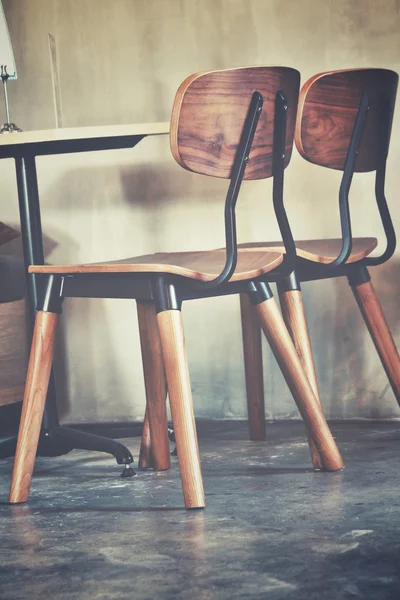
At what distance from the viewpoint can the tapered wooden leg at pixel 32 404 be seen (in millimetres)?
2143

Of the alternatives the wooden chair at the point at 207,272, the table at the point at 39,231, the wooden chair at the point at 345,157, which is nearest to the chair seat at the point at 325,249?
the wooden chair at the point at 345,157

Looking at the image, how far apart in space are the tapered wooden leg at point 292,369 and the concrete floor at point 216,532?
0.38 feet

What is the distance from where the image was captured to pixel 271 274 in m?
A: 2.29

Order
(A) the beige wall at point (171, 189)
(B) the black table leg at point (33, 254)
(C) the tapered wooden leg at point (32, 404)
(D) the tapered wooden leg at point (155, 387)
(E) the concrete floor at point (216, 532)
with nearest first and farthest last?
1. (E) the concrete floor at point (216, 532)
2. (C) the tapered wooden leg at point (32, 404)
3. (D) the tapered wooden leg at point (155, 387)
4. (B) the black table leg at point (33, 254)
5. (A) the beige wall at point (171, 189)

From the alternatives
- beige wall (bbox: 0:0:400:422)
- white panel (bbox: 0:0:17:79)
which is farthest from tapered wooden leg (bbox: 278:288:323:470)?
white panel (bbox: 0:0:17:79)

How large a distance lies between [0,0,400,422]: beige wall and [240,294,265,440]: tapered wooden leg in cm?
31

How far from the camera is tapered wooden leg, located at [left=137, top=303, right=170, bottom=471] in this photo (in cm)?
247

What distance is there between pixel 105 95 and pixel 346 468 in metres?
1.65

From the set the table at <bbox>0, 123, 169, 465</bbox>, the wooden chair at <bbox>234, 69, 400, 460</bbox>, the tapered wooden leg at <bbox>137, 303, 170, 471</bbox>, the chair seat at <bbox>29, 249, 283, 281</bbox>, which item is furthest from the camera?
the table at <bbox>0, 123, 169, 465</bbox>

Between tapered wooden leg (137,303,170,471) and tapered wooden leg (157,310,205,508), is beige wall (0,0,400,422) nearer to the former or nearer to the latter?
tapered wooden leg (137,303,170,471)

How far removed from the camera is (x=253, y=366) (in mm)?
2893

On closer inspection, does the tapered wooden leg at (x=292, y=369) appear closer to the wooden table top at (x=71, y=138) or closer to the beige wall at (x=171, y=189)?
the wooden table top at (x=71, y=138)

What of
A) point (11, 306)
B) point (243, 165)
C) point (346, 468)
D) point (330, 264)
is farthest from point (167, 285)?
point (11, 306)

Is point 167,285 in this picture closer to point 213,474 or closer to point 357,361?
point 213,474
